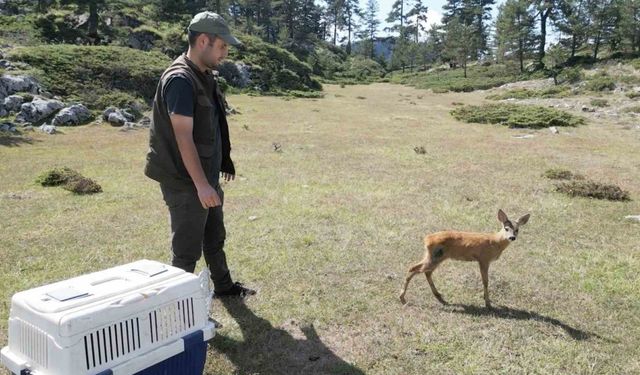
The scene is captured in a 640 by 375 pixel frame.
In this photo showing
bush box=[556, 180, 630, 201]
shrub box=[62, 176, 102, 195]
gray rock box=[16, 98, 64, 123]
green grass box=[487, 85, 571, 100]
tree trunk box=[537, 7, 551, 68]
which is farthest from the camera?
tree trunk box=[537, 7, 551, 68]

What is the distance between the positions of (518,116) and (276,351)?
70.8 ft

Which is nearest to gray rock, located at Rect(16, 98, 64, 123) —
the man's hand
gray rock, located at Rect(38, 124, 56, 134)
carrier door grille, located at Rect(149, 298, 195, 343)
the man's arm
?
gray rock, located at Rect(38, 124, 56, 134)

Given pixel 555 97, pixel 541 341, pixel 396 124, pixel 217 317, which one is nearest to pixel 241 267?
pixel 217 317

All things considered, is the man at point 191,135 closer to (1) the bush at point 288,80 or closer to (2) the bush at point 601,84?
(1) the bush at point 288,80

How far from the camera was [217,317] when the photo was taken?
16.1 feet

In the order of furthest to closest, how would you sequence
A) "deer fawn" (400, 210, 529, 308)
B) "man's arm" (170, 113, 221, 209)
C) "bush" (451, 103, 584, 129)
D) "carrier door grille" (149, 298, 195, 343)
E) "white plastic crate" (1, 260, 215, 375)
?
"bush" (451, 103, 584, 129)
"deer fawn" (400, 210, 529, 308)
"man's arm" (170, 113, 221, 209)
"carrier door grille" (149, 298, 195, 343)
"white plastic crate" (1, 260, 215, 375)

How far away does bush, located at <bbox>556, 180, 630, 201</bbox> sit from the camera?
33.2 ft

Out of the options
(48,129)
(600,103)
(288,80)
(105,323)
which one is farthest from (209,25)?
(288,80)

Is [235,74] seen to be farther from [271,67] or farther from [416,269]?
[416,269]

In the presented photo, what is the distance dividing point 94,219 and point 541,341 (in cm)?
737

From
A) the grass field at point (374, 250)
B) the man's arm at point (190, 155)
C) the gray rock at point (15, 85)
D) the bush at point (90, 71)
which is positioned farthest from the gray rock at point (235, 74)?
the man's arm at point (190, 155)

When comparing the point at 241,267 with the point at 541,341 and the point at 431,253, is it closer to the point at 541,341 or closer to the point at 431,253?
the point at 431,253

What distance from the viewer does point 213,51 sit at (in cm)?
416

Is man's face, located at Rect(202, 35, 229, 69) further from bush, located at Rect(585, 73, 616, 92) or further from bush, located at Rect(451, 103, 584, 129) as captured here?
bush, located at Rect(585, 73, 616, 92)
